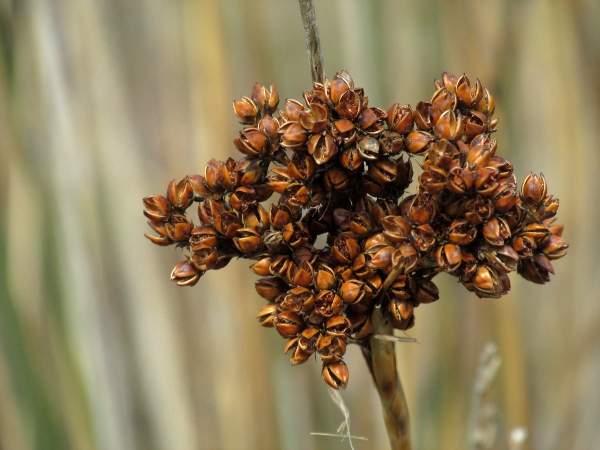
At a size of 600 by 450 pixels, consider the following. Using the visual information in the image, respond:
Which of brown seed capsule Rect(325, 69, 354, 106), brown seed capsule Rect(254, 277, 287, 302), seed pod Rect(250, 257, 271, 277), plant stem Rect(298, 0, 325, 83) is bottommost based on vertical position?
brown seed capsule Rect(254, 277, 287, 302)

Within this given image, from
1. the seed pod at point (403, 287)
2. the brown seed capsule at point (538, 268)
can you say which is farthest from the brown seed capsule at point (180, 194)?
the brown seed capsule at point (538, 268)

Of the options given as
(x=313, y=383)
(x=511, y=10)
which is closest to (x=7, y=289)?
(x=313, y=383)

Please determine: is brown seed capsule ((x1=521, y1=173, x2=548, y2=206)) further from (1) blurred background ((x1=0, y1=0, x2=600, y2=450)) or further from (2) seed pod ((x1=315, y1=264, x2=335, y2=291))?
(1) blurred background ((x1=0, y1=0, x2=600, y2=450))

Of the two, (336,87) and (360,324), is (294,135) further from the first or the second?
(360,324)

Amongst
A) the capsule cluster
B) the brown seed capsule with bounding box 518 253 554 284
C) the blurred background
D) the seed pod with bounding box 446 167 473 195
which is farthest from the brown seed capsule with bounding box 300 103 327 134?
the blurred background

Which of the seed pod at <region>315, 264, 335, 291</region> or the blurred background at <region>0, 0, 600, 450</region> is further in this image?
the blurred background at <region>0, 0, 600, 450</region>

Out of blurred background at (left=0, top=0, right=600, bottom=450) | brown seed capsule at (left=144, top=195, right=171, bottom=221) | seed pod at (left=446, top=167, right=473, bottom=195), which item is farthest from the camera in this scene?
blurred background at (left=0, top=0, right=600, bottom=450)

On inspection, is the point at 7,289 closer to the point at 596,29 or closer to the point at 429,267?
the point at 429,267
